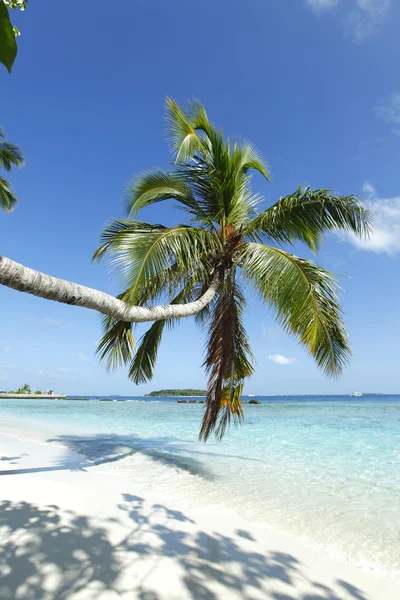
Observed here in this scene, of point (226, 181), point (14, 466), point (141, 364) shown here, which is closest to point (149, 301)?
point (141, 364)

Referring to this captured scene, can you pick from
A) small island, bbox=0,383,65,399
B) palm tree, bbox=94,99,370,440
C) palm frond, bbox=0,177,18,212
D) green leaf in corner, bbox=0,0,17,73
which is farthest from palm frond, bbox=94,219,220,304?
small island, bbox=0,383,65,399

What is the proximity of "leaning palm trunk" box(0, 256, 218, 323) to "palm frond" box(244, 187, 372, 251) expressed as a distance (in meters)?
2.58

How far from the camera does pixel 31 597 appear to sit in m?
2.42

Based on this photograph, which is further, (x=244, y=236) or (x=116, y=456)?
(x=116, y=456)

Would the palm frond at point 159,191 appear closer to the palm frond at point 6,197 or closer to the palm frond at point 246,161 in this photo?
the palm frond at point 246,161

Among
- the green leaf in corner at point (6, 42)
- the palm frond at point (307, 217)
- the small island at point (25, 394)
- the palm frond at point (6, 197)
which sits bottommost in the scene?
the small island at point (25, 394)

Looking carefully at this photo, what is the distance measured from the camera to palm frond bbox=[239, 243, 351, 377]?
5219mm

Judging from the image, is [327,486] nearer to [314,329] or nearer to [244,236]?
Result: [314,329]

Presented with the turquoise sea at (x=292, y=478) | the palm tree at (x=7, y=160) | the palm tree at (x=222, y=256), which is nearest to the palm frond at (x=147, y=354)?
the palm tree at (x=222, y=256)

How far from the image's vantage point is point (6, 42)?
68 cm

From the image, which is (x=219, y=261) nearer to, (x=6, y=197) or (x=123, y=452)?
(x=123, y=452)

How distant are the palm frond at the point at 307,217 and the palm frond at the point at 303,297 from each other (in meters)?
0.75

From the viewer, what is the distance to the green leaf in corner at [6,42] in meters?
0.69

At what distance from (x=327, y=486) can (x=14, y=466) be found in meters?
5.43
